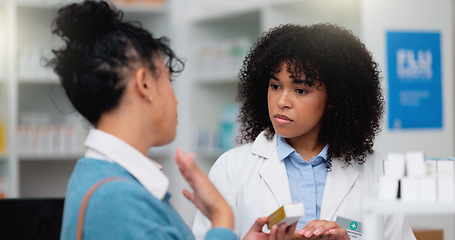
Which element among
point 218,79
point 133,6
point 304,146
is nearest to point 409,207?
point 304,146

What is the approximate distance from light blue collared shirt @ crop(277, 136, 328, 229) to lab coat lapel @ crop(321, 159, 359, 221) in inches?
0.9

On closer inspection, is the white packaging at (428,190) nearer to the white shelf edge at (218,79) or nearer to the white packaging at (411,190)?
the white packaging at (411,190)

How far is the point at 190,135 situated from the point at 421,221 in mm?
2004

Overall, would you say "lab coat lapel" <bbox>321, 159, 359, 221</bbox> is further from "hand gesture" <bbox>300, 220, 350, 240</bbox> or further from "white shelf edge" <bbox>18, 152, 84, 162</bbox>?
"white shelf edge" <bbox>18, 152, 84, 162</bbox>

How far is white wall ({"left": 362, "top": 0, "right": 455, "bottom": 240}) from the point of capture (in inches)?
140

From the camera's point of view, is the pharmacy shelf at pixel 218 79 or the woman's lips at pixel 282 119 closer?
the woman's lips at pixel 282 119

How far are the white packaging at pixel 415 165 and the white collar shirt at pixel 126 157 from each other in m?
0.54

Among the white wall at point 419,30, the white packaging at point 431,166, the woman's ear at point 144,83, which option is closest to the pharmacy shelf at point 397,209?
the white packaging at point 431,166

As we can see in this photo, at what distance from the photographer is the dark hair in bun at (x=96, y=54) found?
4.29ft

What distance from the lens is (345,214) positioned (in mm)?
1940

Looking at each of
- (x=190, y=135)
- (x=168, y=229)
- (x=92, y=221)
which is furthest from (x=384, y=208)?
(x=190, y=135)

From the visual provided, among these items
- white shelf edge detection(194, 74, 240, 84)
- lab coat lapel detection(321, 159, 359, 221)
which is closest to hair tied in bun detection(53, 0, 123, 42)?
lab coat lapel detection(321, 159, 359, 221)

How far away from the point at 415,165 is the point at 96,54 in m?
0.73

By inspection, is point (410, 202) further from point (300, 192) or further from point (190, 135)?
point (190, 135)
